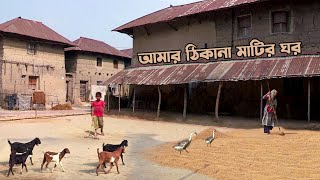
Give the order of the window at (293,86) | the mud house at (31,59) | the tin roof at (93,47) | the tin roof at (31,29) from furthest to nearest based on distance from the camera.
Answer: the tin roof at (93,47)
the tin roof at (31,29)
the mud house at (31,59)
the window at (293,86)

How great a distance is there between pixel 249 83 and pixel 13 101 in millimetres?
17389

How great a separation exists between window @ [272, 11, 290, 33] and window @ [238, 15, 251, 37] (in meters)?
1.41

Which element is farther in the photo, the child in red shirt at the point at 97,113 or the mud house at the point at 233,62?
the mud house at the point at 233,62

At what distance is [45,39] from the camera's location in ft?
100

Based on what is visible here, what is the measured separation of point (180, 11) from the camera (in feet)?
78.7

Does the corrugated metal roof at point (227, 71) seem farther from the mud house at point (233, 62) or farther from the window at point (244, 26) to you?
the window at point (244, 26)

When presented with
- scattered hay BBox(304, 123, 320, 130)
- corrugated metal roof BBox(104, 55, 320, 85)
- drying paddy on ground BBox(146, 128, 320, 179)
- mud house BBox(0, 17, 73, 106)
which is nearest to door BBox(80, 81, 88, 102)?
mud house BBox(0, 17, 73, 106)

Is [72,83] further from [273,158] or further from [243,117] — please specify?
[273,158]

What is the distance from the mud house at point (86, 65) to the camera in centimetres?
3575

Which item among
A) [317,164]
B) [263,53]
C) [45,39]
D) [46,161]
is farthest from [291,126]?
[45,39]

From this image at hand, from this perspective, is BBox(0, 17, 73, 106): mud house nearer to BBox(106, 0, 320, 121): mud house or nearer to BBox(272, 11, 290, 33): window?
BBox(106, 0, 320, 121): mud house

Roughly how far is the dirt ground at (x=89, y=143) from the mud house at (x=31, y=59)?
10608 mm

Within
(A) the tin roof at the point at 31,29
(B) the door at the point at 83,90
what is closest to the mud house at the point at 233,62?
(A) the tin roof at the point at 31,29

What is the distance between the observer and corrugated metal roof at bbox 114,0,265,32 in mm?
20717
